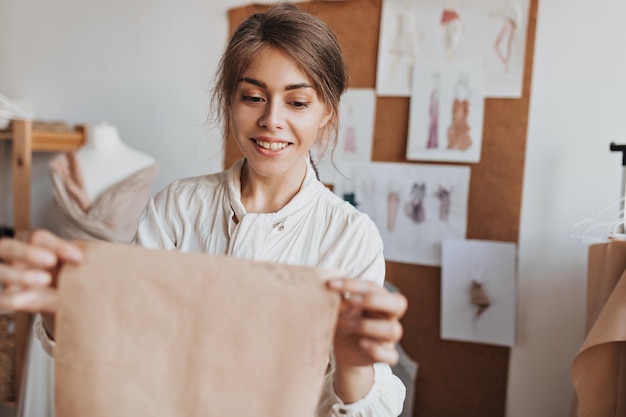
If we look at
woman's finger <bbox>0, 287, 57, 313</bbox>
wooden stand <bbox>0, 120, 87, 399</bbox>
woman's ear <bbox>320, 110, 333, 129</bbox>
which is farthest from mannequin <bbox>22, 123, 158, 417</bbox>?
woman's finger <bbox>0, 287, 57, 313</bbox>

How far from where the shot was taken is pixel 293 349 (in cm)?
78

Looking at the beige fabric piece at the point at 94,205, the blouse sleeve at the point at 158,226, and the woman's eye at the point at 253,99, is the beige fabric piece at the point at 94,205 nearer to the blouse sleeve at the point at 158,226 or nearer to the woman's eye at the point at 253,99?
the blouse sleeve at the point at 158,226

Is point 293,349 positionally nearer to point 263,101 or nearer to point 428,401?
point 263,101

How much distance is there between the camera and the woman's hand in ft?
2.42

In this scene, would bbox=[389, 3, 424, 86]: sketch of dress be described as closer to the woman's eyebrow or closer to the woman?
the woman

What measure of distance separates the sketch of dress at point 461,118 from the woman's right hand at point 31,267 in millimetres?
1419

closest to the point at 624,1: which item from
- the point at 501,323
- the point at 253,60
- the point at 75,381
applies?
the point at 501,323

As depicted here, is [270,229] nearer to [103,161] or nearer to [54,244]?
[54,244]

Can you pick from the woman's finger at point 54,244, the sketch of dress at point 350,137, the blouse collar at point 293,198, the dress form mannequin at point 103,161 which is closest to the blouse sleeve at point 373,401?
the blouse collar at point 293,198

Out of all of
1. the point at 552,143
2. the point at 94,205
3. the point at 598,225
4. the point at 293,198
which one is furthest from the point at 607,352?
the point at 94,205

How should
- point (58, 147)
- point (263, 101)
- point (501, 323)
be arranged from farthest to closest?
1. point (58, 147)
2. point (501, 323)
3. point (263, 101)

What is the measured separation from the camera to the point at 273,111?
1.01 meters

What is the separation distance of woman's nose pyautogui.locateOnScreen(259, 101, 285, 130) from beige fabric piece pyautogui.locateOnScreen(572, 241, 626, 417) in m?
0.83

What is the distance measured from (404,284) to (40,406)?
1.21 metres
